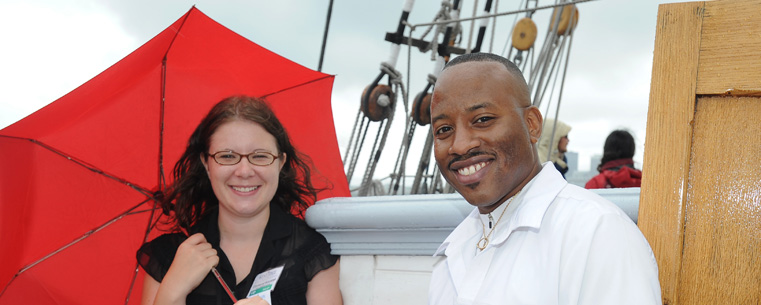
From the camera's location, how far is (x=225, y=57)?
7.91 feet

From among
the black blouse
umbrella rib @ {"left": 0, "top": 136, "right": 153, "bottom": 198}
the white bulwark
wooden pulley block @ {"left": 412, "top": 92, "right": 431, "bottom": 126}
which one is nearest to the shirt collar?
the white bulwark

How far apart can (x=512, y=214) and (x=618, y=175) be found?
104 inches

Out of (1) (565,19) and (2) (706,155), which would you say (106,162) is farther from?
(1) (565,19)

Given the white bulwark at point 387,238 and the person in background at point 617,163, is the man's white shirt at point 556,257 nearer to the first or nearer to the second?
the white bulwark at point 387,238

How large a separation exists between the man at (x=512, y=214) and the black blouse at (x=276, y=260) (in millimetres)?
664

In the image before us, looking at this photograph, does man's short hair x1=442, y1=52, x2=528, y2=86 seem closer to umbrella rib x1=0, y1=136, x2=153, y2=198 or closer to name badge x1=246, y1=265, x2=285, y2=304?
name badge x1=246, y1=265, x2=285, y2=304

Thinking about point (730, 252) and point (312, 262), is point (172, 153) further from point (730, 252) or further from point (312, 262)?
point (730, 252)

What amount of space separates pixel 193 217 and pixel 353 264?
0.66 metres

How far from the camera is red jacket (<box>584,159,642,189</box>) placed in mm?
3521

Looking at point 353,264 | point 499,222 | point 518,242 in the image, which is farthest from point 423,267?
point 518,242

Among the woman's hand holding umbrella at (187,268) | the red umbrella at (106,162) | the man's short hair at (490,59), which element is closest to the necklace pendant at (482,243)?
the man's short hair at (490,59)

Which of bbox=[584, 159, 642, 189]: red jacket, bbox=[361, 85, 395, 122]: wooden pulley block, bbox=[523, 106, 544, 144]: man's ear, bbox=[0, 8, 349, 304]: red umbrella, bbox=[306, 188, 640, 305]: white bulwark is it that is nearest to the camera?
bbox=[523, 106, 544, 144]: man's ear

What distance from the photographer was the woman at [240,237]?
1835 mm

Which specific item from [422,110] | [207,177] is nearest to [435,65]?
[422,110]
